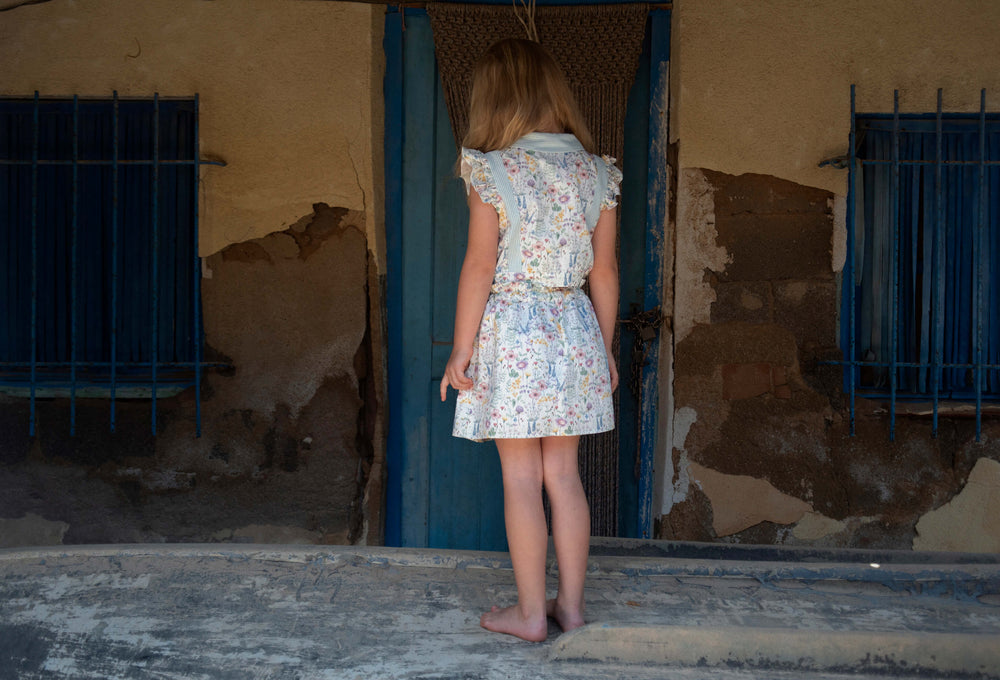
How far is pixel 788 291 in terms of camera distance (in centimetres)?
323

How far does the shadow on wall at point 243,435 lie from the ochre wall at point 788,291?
1320 millimetres

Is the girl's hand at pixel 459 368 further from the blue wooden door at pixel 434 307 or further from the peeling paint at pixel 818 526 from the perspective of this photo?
the peeling paint at pixel 818 526

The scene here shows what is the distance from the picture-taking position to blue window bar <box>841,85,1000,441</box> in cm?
321

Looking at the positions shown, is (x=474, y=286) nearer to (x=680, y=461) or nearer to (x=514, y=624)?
(x=514, y=624)

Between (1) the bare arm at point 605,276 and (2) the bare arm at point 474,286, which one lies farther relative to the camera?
(1) the bare arm at point 605,276

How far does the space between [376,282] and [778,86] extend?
1.73m

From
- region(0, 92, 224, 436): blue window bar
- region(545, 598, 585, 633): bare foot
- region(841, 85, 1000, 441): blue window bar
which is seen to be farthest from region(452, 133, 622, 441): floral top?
region(0, 92, 224, 436): blue window bar

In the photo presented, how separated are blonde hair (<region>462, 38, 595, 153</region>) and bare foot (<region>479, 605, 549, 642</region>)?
1145 millimetres

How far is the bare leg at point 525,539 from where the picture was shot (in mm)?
1982

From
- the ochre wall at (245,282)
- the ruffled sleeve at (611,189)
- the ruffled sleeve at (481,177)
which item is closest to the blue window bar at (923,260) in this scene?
the ruffled sleeve at (611,189)

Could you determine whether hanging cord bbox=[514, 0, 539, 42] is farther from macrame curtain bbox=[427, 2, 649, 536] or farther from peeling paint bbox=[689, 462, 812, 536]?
peeling paint bbox=[689, 462, 812, 536]

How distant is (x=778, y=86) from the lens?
3.19 meters

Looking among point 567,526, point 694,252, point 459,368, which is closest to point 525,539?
point 567,526

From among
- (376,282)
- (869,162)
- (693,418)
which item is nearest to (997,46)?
(869,162)
